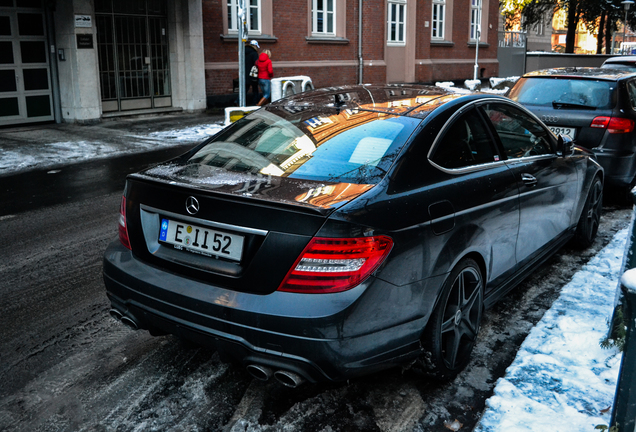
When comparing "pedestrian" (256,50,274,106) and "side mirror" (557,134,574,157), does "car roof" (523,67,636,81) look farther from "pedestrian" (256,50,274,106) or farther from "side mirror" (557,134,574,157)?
"pedestrian" (256,50,274,106)

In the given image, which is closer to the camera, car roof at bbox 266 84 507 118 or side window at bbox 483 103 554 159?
car roof at bbox 266 84 507 118

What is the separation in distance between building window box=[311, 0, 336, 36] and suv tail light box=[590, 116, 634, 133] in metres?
16.1

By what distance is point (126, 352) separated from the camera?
409cm

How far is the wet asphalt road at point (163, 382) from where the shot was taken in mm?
3355

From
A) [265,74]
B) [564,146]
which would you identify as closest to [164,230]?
[564,146]

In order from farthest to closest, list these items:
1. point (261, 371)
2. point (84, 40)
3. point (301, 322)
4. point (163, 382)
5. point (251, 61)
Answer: point (251, 61), point (84, 40), point (163, 382), point (261, 371), point (301, 322)

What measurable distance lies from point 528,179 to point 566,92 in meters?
4.24

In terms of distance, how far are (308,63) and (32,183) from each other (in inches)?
559

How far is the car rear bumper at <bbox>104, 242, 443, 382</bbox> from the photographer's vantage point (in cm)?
299

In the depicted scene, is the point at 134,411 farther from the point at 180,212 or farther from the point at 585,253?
the point at 585,253

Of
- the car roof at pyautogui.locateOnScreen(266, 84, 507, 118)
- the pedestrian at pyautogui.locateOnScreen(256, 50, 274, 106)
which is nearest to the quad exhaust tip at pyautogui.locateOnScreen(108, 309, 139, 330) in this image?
the car roof at pyautogui.locateOnScreen(266, 84, 507, 118)

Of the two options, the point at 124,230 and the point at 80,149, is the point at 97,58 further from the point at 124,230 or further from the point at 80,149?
the point at 124,230

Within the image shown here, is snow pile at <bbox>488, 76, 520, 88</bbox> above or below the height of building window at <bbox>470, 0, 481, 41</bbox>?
below

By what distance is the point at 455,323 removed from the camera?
3.73 metres
